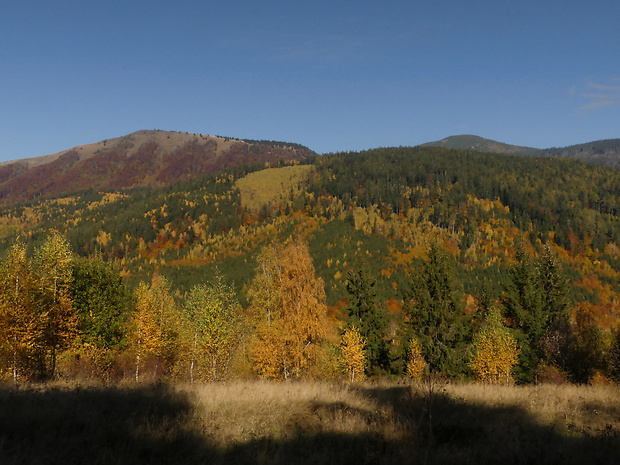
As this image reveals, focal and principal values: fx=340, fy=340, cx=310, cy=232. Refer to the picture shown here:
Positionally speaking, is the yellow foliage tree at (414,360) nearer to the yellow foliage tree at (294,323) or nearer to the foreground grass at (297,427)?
the yellow foliage tree at (294,323)

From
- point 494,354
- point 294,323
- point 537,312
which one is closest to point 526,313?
point 537,312

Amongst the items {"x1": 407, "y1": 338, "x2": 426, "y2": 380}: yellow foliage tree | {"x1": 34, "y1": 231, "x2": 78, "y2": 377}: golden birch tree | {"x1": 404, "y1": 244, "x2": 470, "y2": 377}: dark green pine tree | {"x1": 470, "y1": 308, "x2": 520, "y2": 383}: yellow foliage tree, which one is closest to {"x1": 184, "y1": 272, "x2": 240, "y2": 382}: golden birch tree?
{"x1": 34, "y1": 231, "x2": 78, "y2": 377}: golden birch tree

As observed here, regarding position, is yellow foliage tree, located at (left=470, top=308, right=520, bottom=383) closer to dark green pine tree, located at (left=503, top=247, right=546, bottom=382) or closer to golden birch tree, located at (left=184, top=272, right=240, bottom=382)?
dark green pine tree, located at (left=503, top=247, right=546, bottom=382)

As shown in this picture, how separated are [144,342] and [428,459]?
35412mm

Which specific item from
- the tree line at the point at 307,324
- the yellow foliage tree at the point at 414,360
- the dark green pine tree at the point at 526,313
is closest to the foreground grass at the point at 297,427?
the tree line at the point at 307,324

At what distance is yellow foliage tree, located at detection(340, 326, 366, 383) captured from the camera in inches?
1209

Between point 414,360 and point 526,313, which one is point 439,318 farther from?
point 526,313

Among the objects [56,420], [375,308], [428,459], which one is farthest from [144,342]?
[428,459]

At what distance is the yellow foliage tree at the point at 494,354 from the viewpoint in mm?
34062

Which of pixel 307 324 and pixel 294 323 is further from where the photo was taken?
pixel 294 323

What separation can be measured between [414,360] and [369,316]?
5.95 metres

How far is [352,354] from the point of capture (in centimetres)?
3080

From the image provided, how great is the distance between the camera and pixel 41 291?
25.6 m

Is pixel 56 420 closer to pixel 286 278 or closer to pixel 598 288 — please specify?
pixel 286 278
